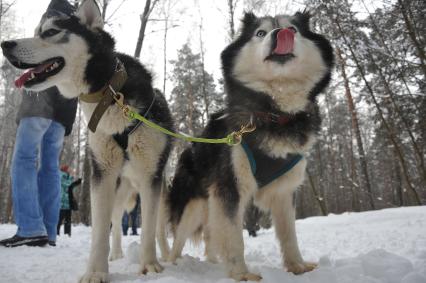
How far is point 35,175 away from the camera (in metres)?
3.57

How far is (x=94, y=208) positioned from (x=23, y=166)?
5.45 ft

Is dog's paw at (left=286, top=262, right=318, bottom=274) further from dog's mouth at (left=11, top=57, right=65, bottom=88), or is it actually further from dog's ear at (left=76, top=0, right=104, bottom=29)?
dog's ear at (left=76, top=0, right=104, bottom=29)

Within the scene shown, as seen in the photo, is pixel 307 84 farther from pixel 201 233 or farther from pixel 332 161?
pixel 332 161

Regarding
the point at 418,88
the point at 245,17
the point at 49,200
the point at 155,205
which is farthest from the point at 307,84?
the point at 418,88

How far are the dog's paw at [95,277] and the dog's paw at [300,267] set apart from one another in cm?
134

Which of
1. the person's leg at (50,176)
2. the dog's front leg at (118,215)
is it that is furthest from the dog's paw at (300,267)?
the person's leg at (50,176)

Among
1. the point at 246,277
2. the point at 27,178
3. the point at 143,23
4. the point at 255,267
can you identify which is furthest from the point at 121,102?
the point at 143,23

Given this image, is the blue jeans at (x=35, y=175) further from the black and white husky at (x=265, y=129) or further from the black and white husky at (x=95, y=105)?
the black and white husky at (x=265, y=129)

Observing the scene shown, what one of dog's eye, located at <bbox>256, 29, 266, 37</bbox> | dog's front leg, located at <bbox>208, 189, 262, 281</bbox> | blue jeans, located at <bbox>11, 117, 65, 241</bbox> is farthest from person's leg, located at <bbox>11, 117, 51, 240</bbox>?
dog's eye, located at <bbox>256, 29, 266, 37</bbox>

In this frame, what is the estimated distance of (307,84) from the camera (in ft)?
8.23

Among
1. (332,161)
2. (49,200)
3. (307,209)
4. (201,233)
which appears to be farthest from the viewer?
(307,209)

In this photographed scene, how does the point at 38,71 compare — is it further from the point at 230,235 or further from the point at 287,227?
the point at 287,227

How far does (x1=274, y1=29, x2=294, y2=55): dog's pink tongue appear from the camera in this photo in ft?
7.73

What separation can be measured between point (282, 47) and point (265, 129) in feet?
1.99
